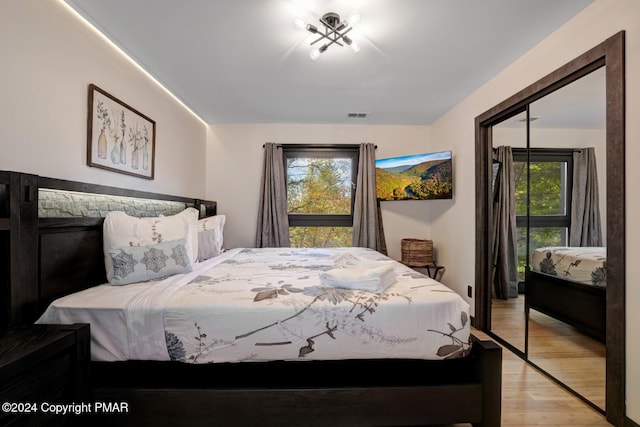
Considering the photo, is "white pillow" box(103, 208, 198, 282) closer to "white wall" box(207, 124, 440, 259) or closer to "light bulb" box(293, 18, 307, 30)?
"light bulb" box(293, 18, 307, 30)

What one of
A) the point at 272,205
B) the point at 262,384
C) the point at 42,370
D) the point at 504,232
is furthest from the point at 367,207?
the point at 42,370

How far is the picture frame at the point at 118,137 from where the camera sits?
1910 mm

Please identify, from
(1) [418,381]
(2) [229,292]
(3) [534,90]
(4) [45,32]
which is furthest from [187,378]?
(3) [534,90]

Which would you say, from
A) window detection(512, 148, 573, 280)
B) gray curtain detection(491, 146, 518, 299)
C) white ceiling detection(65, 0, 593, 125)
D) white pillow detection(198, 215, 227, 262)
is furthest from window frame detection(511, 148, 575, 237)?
white pillow detection(198, 215, 227, 262)

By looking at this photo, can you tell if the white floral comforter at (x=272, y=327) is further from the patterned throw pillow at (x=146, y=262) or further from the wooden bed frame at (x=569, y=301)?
the wooden bed frame at (x=569, y=301)

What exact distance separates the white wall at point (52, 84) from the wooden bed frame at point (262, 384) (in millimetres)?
300

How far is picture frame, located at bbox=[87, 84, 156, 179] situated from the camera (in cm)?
191

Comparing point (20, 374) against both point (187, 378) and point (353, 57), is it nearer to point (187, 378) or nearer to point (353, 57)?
point (187, 378)

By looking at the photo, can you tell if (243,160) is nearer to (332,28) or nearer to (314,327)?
(332,28)

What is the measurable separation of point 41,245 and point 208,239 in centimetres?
134

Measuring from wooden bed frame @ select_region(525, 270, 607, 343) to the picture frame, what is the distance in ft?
11.0

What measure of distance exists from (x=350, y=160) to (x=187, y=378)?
3.31 m

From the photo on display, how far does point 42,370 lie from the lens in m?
1.07

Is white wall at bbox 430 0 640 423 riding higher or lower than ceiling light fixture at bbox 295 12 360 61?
lower
